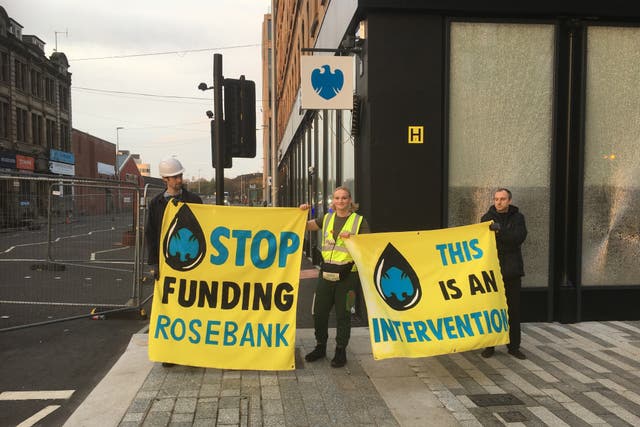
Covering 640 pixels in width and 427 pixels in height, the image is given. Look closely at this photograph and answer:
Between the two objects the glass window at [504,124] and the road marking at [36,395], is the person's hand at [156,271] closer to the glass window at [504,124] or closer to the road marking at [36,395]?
the road marking at [36,395]

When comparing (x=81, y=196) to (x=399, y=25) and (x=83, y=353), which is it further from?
(x=399, y=25)

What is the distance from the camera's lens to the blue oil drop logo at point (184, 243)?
4.92 metres

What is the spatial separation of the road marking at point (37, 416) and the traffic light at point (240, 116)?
292cm

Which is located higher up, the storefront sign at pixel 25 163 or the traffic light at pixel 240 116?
the storefront sign at pixel 25 163

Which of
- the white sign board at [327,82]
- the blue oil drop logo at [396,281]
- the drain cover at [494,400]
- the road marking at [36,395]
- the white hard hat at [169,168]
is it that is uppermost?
the white sign board at [327,82]

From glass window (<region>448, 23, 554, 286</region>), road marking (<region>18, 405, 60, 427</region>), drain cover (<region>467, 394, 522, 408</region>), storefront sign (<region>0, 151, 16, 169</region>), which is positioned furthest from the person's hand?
storefront sign (<region>0, 151, 16, 169</region>)

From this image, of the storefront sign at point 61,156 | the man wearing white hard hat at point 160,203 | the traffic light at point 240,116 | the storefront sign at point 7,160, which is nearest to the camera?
the man wearing white hard hat at point 160,203

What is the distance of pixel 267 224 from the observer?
4.99 meters

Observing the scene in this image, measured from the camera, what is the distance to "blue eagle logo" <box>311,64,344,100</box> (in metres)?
6.85

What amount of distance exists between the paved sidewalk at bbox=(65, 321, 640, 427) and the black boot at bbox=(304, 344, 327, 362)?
0.31 ft

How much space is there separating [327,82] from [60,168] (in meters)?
52.3

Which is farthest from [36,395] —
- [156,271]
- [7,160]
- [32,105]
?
[32,105]

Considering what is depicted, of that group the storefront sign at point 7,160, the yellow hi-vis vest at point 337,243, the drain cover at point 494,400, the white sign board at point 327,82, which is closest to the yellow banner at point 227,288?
the yellow hi-vis vest at point 337,243

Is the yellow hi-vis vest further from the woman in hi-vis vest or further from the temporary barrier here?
the temporary barrier
